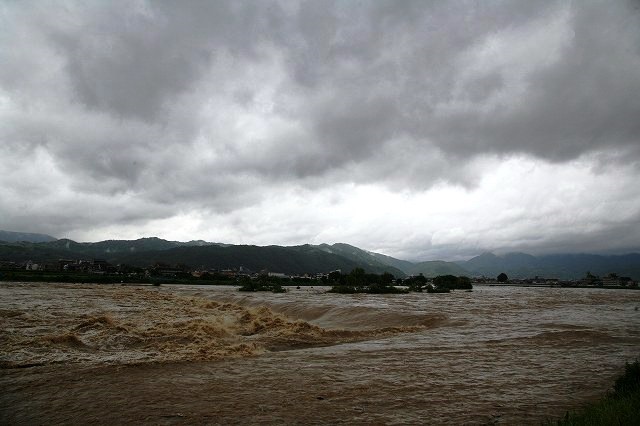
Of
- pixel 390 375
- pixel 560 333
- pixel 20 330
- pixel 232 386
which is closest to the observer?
pixel 232 386

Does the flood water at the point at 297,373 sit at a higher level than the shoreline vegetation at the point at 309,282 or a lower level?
higher

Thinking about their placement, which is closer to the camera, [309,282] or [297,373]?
[297,373]

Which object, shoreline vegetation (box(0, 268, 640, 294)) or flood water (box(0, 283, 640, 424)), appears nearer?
flood water (box(0, 283, 640, 424))

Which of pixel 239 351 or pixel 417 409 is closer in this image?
pixel 417 409

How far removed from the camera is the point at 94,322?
22.8 metres

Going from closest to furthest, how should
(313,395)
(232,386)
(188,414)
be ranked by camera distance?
(188,414) → (313,395) → (232,386)

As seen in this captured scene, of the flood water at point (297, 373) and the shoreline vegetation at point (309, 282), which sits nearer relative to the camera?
the flood water at point (297, 373)

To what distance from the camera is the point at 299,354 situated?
1577 centimetres

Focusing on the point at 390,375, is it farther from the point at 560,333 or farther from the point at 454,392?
the point at 560,333

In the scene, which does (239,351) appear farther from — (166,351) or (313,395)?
(313,395)

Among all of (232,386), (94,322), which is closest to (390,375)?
(232,386)

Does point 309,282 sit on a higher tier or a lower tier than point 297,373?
lower

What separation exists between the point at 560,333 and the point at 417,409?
1759 cm

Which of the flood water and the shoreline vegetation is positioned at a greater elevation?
the flood water
